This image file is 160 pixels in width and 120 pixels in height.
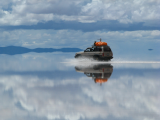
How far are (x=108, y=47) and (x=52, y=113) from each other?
28430mm

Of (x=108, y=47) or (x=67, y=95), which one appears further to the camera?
(x=108, y=47)

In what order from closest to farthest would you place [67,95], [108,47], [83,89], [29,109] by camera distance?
[29,109] → [67,95] → [83,89] → [108,47]

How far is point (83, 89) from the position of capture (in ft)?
35.6

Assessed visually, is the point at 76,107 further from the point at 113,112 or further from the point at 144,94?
the point at 144,94

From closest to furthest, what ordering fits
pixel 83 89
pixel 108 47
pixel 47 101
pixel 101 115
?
pixel 101 115
pixel 47 101
pixel 83 89
pixel 108 47

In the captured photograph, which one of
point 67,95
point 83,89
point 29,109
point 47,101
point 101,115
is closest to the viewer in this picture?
point 101,115

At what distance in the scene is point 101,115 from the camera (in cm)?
671

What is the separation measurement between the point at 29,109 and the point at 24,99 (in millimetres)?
1576

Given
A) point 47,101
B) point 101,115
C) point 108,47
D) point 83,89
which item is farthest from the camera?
point 108,47

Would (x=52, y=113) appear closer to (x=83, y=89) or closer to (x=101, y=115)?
(x=101, y=115)

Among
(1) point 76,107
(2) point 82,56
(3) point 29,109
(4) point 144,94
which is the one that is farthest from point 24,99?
(2) point 82,56

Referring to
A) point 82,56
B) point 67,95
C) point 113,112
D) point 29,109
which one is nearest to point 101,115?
point 113,112

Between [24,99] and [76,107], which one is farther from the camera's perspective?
[24,99]

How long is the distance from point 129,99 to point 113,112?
6.17 feet
